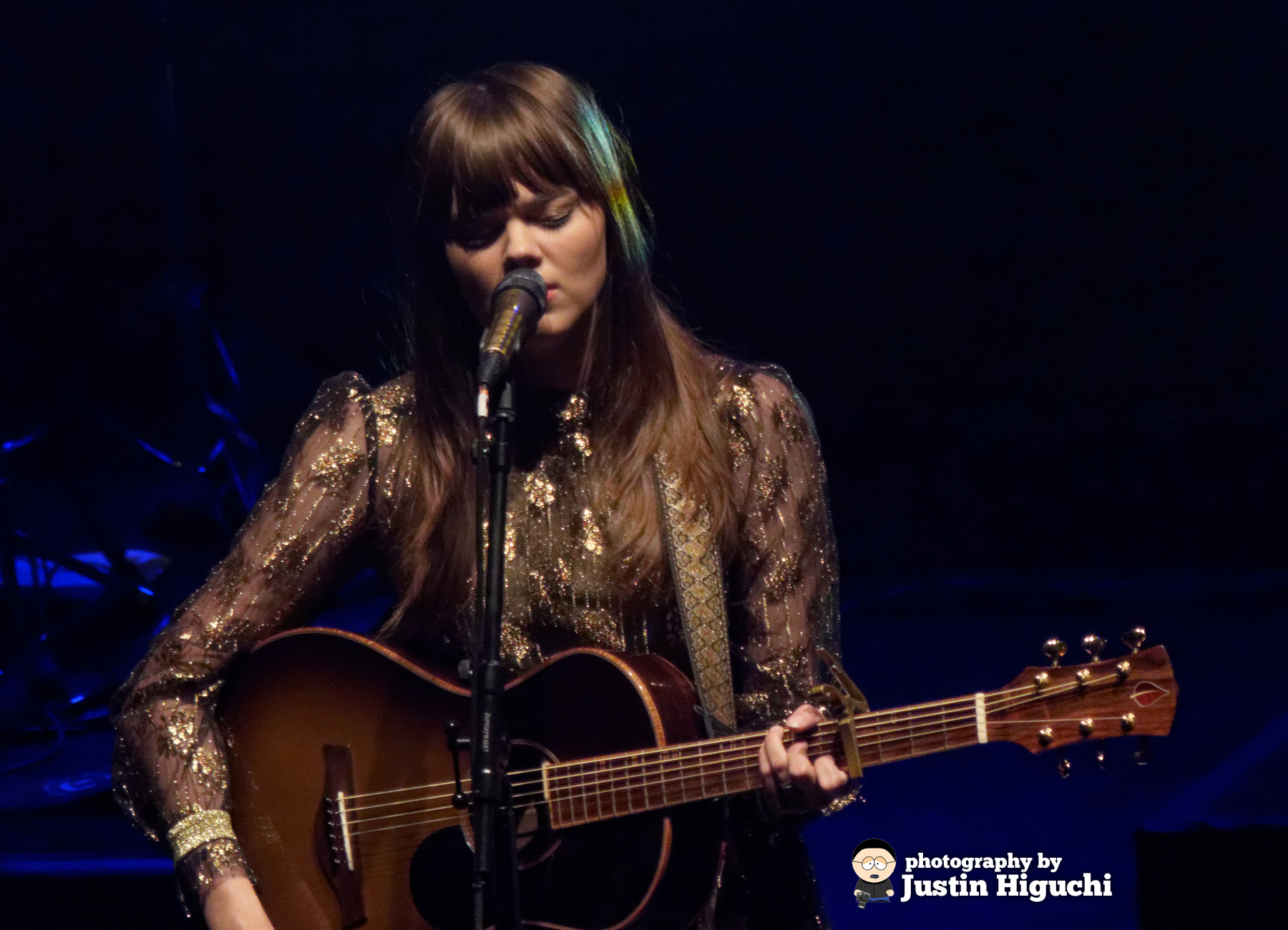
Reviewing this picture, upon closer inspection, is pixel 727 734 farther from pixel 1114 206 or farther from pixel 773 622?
pixel 1114 206

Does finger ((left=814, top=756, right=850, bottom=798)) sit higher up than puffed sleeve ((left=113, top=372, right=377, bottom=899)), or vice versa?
puffed sleeve ((left=113, top=372, right=377, bottom=899))

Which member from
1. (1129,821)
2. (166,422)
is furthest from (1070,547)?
(166,422)

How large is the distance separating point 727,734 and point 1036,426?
7.15 ft

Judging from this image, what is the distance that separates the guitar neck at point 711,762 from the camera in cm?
178

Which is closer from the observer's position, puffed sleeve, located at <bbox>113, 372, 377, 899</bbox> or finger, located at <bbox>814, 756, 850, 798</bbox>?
finger, located at <bbox>814, 756, 850, 798</bbox>

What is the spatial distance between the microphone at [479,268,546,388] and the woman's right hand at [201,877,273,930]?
3.10ft

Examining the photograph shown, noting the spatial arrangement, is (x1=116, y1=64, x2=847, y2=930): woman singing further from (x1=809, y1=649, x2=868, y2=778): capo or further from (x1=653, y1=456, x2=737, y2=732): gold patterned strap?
(x1=809, y1=649, x2=868, y2=778): capo

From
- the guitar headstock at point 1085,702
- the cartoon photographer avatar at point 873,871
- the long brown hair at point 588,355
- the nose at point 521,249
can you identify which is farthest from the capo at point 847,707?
the cartoon photographer avatar at point 873,871

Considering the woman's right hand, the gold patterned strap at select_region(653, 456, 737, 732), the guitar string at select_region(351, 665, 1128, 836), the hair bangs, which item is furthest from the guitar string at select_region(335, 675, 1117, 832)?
the hair bangs

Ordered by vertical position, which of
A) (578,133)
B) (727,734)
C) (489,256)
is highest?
(578,133)

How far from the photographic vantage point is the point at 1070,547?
12.6ft

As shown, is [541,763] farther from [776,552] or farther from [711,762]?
[776,552]

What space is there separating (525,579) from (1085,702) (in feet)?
3.01

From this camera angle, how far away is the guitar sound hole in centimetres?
192
